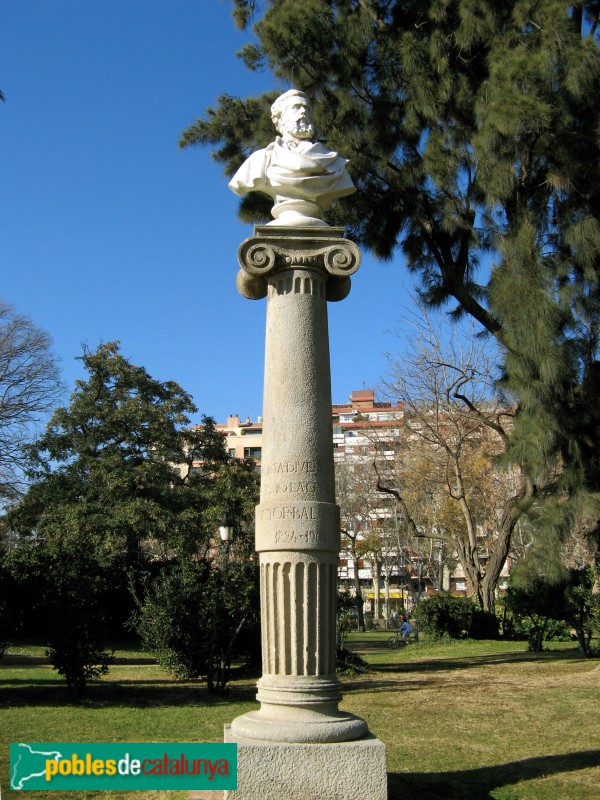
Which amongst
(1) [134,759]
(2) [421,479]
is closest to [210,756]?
(1) [134,759]

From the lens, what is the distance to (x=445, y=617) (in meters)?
21.2

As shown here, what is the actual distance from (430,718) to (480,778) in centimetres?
293

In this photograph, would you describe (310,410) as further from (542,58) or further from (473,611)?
(473,611)

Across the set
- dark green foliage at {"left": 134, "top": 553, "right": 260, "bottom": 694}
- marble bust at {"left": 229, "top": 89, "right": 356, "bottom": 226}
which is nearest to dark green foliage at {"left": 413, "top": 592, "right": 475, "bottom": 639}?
dark green foliage at {"left": 134, "top": 553, "right": 260, "bottom": 694}

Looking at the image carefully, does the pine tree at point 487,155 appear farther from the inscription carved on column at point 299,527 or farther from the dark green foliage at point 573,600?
the inscription carved on column at point 299,527

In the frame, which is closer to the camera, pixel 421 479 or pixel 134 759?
pixel 134 759

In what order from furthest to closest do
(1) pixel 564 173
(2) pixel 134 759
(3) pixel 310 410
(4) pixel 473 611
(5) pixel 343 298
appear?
(4) pixel 473 611, (1) pixel 564 173, (5) pixel 343 298, (3) pixel 310 410, (2) pixel 134 759

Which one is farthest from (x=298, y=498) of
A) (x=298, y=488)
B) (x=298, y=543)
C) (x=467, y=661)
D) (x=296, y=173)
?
(x=467, y=661)

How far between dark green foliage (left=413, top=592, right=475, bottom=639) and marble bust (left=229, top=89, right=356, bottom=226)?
54.7ft

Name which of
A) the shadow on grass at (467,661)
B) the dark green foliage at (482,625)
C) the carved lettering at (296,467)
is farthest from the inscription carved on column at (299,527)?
the dark green foliage at (482,625)

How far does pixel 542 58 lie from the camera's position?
12938 mm

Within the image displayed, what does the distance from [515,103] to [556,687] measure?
915cm

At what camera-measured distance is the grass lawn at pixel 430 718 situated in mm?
6113
